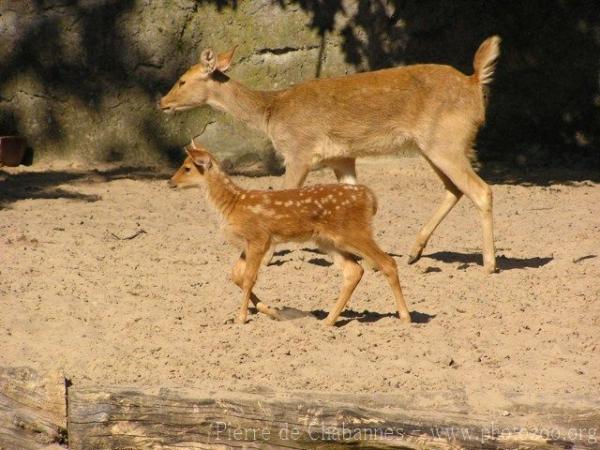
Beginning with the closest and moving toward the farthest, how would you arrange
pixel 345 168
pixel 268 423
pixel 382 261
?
pixel 268 423
pixel 382 261
pixel 345 168

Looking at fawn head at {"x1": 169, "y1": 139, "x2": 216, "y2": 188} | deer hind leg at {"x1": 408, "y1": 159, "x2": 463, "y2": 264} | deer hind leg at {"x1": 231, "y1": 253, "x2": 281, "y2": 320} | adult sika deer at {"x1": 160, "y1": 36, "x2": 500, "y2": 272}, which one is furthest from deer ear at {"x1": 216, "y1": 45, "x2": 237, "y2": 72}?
deer hind leg at {"x1": 231, "y1": 253, "x2": 281, "y2": 320}

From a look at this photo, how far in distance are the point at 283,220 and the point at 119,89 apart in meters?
6.17

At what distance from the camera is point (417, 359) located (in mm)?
6965

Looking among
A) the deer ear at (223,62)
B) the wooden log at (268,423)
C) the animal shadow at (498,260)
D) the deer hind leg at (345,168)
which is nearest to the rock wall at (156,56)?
the deer ear at (223,62)

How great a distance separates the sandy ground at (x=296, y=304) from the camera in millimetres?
6715

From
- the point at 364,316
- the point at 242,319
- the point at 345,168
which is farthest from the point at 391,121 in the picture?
the point at 242,319

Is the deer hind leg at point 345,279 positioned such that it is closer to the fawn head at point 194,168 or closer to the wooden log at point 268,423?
the fawn head at point 194,168

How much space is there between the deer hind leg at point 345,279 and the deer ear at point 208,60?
11.4ft

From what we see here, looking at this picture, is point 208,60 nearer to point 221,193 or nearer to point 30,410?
point 221,193

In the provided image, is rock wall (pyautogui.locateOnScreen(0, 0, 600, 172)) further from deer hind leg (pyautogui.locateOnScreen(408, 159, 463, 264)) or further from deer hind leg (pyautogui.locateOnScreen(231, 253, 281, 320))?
deer hind leg (pyautogui.locateOnScreen(231, 253, 281, 320))

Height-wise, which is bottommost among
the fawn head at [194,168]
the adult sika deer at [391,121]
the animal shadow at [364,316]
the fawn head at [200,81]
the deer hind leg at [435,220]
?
the animal shadow at [364,316]

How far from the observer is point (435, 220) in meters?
9.73

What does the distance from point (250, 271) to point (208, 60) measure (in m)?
3.57

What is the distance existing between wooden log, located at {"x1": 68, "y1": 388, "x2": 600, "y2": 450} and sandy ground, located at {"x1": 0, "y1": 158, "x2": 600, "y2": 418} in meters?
0.35
